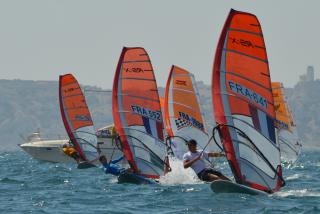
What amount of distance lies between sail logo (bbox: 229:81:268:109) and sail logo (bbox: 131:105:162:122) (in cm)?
785

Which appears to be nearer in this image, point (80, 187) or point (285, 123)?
point (80, 187)

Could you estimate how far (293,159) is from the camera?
54.6 meters

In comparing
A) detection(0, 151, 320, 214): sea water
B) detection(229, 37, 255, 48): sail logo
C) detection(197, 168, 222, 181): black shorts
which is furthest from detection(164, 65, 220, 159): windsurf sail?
detection(229, 37, 255, 48): sail logo

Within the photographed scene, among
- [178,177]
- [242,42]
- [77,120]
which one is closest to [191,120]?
[77,120]

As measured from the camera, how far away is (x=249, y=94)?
23.5 m

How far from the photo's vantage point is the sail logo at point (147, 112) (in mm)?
30953

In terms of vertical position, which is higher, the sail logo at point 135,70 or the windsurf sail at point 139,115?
the sail logo at point 135,70

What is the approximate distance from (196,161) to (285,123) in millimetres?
30987

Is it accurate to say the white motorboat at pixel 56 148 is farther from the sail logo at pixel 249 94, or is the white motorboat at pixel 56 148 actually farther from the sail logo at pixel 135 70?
the sail logo at pixel 249 94

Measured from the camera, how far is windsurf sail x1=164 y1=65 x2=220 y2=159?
38.6 m

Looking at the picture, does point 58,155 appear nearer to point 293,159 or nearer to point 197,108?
point 293,159

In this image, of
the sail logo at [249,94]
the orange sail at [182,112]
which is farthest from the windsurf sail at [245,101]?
the orange sail at [182,112]

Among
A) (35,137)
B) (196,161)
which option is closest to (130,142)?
(196,161)

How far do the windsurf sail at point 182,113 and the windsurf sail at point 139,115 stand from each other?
21.5 ft
